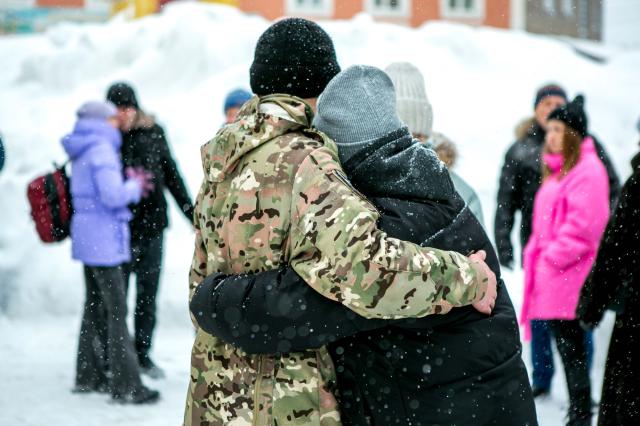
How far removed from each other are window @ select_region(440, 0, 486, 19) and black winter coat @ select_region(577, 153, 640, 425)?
1896 cm

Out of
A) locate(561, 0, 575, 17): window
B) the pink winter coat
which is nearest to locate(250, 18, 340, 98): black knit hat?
the pink winter coat

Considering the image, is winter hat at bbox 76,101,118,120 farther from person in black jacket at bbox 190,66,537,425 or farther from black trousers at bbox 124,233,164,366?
person in black jacket at bbox 190,66,537,425

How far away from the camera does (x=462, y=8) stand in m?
21.5

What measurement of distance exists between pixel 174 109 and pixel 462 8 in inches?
511

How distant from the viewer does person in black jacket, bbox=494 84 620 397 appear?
4.82m

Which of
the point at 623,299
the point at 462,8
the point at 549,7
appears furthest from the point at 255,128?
the point at 549,7

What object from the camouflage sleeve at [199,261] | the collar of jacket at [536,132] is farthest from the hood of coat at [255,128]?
the collar of jacket at [536,132]

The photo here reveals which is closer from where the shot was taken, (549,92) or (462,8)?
(549,92)

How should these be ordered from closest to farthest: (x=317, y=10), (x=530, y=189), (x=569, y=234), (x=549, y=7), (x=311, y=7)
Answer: (x=569, y=234) < (x=530, y=189) < (x=311, y=7) < (x=317, y=10) < (x=549, y=7)

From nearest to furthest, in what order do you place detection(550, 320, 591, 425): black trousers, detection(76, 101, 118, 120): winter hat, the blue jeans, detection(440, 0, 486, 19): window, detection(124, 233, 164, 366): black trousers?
detection(550, 320, 591, 425): black trousers, detection(76, 101, 118, 120): winter hat, the blue jeans, detection(124, 233, 164, 366): black trousers, detection(440, 0, 486, 19): window

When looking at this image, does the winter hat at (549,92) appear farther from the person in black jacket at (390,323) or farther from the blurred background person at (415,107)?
→ the person in black jacket at (390,323)

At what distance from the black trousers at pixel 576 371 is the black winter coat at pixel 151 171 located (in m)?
2.60

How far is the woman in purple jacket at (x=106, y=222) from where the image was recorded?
454cm

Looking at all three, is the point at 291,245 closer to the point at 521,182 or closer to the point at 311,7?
the point at 521,182
